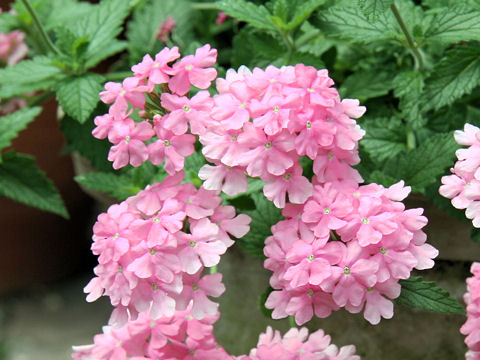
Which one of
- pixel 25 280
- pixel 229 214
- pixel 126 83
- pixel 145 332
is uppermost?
pixel 126 83

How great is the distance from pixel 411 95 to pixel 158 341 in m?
0.44

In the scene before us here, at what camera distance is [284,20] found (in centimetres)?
94

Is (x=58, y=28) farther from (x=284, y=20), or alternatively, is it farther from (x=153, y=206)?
(x=153, y=206)

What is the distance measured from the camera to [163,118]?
29.1 inches

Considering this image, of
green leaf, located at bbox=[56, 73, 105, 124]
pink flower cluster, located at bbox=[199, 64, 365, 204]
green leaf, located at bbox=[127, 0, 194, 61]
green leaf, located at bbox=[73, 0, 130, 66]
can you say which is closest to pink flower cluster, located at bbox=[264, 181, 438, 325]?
pink flower cluster, located at bbox=[199, 64, 365, 204]

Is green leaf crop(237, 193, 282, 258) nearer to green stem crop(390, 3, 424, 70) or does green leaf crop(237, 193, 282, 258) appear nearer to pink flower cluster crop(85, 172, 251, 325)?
pink flower cluster crop(85, 172, 251, 325)

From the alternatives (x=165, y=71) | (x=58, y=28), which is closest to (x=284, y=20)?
(x=165, y=71)

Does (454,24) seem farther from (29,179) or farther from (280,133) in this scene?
(29,179)

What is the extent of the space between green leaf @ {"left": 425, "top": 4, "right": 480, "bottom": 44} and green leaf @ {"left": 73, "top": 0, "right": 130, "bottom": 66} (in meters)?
0.47

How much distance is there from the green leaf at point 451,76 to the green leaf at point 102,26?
47 centimetres

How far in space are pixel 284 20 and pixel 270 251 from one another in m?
0.36

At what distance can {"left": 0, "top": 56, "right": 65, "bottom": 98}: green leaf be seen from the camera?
40.8 inches

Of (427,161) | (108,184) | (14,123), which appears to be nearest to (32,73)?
(14,123)

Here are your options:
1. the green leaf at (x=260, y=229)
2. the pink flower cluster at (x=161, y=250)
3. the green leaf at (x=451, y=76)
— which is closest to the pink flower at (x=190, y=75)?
the pink flower cluster at (x=161, y=250)
